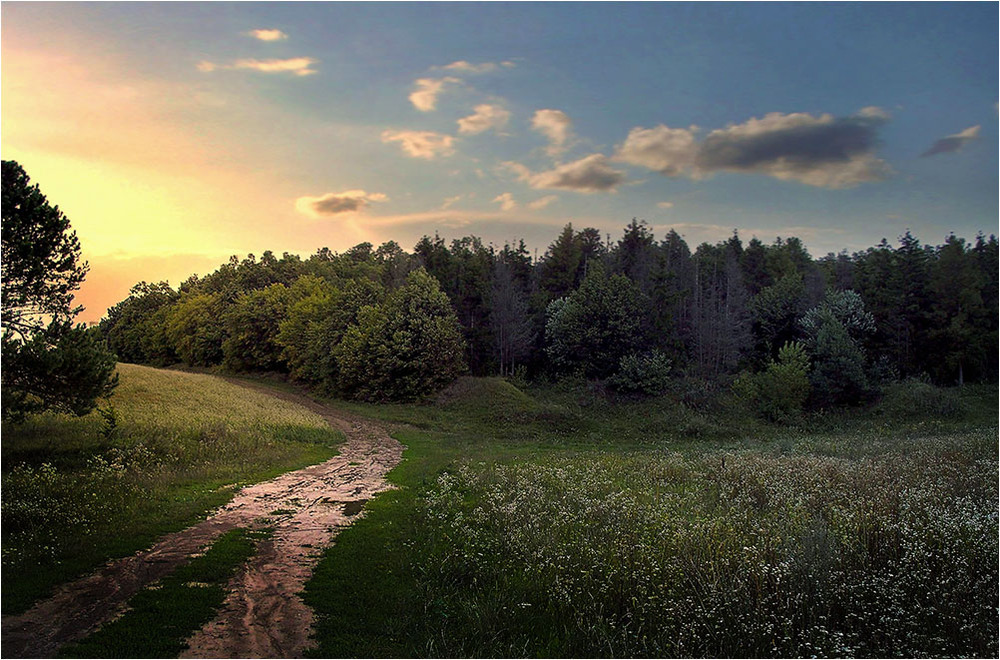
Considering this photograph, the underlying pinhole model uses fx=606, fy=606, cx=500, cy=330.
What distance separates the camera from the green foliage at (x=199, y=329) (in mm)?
71000

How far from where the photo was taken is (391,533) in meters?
12.3

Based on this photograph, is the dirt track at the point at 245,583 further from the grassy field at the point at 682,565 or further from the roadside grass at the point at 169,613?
the grassy field at the point at 682,565

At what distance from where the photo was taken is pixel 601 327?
55.3m

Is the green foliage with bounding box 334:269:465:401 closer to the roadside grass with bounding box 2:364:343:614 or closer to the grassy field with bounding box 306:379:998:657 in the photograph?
the roadside grass with bounding box 2:364:343:614

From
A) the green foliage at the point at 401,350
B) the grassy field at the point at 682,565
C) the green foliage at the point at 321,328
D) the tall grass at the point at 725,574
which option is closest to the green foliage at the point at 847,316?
the green foliage at the point at 401,350

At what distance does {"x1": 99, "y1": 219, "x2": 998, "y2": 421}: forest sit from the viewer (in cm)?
4894

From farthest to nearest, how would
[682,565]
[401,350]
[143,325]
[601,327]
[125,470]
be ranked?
1. [143,325]
2. [601,327]
3. [401,350]
4. [125,470]
5. [682,565]

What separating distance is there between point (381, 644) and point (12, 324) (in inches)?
→ 559

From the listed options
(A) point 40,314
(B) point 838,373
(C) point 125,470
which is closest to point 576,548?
(C) point 125,470

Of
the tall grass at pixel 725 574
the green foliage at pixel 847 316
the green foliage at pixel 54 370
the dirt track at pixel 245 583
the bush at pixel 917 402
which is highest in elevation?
the green foliage at pixel 847 316

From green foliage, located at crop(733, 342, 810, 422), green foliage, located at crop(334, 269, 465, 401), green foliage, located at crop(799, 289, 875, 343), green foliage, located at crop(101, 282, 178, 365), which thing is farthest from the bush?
green foliage, located at crop(101, 282, 178, 365)

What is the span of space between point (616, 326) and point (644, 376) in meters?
6.33

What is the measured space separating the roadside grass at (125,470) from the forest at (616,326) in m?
20.6

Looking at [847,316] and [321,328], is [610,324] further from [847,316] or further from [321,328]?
[321,328]
